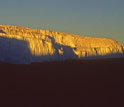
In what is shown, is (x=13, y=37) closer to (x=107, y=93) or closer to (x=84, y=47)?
(x=84, y=47)

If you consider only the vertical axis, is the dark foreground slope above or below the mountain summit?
below

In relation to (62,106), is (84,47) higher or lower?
higher

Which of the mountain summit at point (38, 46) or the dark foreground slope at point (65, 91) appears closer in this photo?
the dark foreground slope at point (65, 91)

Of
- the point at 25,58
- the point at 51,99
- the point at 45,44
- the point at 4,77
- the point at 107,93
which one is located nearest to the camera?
the point at 51,99

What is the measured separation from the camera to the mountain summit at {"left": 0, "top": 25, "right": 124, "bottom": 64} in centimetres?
3869

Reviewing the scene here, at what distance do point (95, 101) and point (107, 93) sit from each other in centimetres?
90

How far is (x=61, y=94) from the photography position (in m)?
8.38

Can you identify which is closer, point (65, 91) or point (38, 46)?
point (65, 91)

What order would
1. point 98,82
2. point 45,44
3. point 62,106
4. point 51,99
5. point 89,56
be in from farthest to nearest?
point 89,56, point 45,44, point 98,82, point 51,99, point 62,106

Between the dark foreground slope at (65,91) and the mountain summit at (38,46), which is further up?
the mountain summit at (38,46)

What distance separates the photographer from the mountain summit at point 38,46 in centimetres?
3869

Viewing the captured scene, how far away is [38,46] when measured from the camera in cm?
4294

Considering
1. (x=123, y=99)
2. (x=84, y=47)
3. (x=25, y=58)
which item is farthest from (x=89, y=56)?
(x=123, y=99)

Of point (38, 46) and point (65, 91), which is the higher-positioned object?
point (38, 46)
